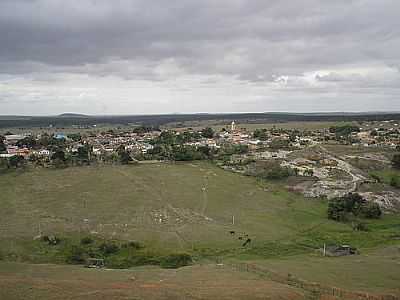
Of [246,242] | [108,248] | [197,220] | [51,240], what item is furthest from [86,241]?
[246,242]

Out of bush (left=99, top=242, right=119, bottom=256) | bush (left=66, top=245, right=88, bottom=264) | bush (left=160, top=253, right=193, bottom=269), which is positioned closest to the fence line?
bush (left=160, top=253, right=193, bottom=269)

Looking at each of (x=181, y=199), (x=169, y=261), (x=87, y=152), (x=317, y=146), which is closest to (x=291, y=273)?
(x=169, y=261)

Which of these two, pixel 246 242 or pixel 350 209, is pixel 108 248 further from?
pixel 350 209

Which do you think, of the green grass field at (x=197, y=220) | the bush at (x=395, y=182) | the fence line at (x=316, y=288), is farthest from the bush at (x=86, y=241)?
the bush at (x=395, y=182)

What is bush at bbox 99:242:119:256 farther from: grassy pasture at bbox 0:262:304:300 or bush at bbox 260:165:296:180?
bush at bbox 260:165:296:180

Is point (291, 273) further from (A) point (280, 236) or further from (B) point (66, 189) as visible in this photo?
(B) point (66, 189)
